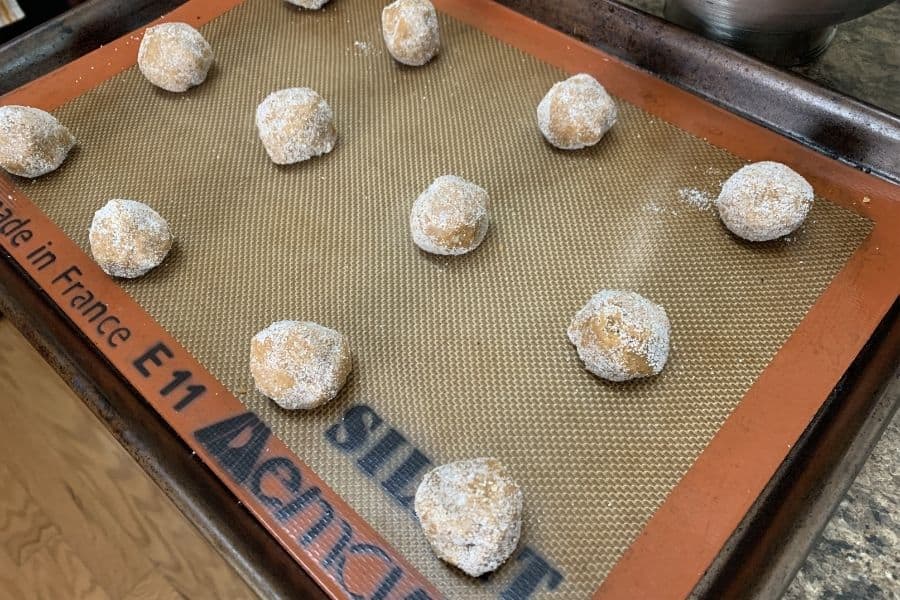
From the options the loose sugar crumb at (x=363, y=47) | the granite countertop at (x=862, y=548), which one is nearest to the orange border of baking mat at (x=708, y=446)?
the granite countertop at (x=862, y=548)

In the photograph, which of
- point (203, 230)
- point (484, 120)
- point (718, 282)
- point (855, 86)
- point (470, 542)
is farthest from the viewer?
point (855, 86)

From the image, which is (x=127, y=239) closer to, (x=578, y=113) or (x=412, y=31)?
(x=412, y=31)

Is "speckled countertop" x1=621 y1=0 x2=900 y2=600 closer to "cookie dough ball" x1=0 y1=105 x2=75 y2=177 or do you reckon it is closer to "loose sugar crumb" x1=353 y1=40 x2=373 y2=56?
"loose sugar crumb" x1=353 y1=40 x2=373 y2=56

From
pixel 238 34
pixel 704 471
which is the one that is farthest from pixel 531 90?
pixel 704 471

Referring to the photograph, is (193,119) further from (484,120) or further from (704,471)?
(704,471)

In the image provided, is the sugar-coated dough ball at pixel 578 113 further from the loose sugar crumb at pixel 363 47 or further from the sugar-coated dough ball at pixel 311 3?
the sugar-coated dough ball at pixel 311 3
